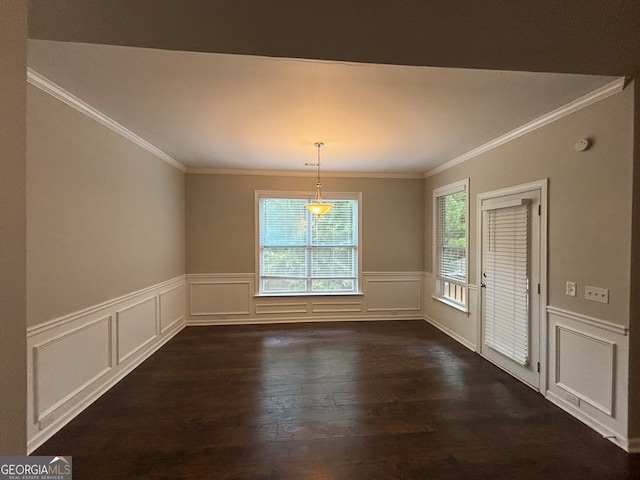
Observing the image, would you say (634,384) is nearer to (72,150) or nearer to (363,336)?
(363,336)

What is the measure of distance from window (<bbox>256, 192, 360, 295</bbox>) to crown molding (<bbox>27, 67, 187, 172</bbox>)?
2013mm

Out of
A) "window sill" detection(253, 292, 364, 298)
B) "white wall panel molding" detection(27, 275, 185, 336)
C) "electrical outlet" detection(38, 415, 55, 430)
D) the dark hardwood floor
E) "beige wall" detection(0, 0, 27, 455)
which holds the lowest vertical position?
the dark hardwood floor

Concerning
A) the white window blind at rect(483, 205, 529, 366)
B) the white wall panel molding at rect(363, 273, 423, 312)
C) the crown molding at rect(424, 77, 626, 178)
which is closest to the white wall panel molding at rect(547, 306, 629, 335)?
the white window blind at rect(483, 205, 529, 366)

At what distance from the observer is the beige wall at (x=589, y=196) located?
216 cm

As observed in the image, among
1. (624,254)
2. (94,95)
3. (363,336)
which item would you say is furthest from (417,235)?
(94,95)

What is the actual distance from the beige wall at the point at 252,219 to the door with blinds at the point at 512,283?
1806mm

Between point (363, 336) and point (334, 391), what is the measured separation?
1.71 m

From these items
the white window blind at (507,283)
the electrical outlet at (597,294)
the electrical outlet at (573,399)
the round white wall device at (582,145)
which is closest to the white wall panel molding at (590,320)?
the electrical outlet at (597,294)

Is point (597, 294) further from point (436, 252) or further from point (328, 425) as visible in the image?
point (436, 252)

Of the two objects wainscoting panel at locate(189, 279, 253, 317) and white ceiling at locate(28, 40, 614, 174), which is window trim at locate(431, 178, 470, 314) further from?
wainscoting panel at locate(189, 279, 253, 317)

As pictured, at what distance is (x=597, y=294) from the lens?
7.70ft

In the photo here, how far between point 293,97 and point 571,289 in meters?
2.82

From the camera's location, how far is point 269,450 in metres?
2.12

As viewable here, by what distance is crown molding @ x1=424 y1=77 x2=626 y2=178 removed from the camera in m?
2.21
